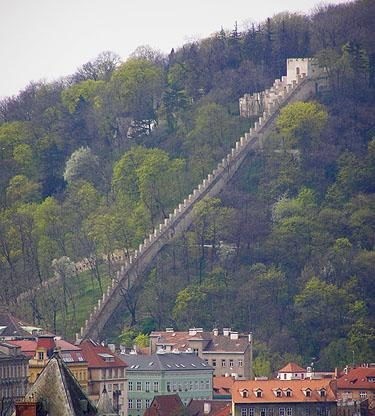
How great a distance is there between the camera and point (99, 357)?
10906 centimetres

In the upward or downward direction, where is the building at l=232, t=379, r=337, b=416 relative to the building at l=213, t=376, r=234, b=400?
upward

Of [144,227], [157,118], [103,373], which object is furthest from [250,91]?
[103,373]

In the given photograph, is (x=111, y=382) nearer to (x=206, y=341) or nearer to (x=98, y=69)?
(x=206, y=341)

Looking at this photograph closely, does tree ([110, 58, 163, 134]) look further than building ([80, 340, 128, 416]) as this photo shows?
Yes

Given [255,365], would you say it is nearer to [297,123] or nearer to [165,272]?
[165,272]

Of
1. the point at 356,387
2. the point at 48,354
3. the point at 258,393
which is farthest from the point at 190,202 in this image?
the point at 48,354

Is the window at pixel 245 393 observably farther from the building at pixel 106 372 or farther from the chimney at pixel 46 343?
the chimney at pixel 46 343

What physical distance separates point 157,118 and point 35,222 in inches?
917

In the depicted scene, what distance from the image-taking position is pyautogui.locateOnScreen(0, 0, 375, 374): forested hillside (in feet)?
433

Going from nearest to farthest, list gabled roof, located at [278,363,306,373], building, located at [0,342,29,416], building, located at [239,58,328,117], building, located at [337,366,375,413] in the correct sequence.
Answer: building, located at [0,342,29,416] < building, located at [337,366,375,413] < gabled roof, located at [278,363,306,373] < building, located at [239,58,328,117]

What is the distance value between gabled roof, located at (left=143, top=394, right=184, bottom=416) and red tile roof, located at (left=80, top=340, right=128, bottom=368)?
465 centimetres

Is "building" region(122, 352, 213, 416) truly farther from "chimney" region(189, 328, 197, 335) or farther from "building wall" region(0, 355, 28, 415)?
"building wall" region(0, 355, 28, 415)

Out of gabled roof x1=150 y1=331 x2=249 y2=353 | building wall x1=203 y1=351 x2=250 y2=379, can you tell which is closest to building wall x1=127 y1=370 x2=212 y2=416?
gabled roof x1=150 y1=331 x2=249 y2=353

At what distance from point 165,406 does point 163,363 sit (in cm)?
1392
